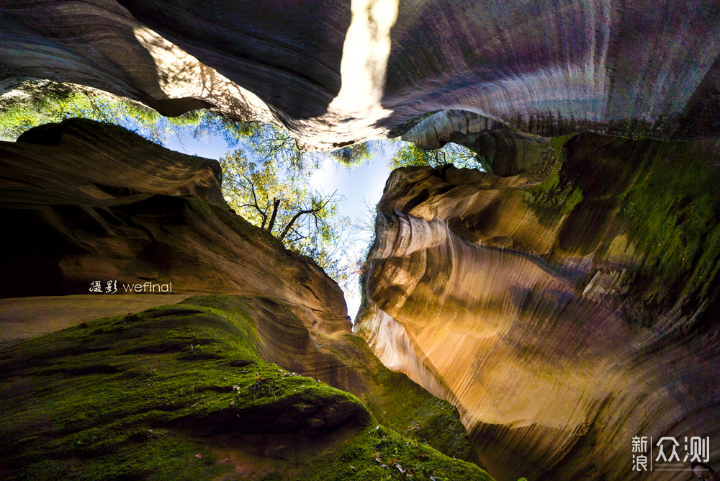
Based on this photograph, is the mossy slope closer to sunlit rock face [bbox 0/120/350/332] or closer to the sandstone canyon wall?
sunlit rock face [bbox 0/120/350/332]

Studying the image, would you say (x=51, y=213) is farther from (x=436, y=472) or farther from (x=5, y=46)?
(x=436, y=472)

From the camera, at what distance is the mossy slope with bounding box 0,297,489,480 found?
1780 mm

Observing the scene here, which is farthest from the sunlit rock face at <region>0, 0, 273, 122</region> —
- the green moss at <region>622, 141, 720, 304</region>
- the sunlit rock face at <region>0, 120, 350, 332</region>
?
the green moss at <region>622, 141, 720, 304</region>

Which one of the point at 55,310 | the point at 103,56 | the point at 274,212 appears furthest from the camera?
the point at 274,212

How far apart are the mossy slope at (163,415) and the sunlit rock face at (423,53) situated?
3.61 metres

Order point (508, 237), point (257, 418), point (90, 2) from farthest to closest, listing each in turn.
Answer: point (508, 237) < point (90, 2) < point (257, 418)

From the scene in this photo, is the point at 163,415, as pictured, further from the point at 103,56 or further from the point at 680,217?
the point at 103,56

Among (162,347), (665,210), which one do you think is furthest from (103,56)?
(665,210)

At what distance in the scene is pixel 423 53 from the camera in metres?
3.74

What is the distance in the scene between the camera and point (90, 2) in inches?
201

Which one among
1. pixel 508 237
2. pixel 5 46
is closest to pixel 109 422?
pixel 508 237

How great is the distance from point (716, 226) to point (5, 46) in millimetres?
11112

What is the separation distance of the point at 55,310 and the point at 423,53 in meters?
5.34

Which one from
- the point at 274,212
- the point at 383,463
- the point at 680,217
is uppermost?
the point at 274,212
